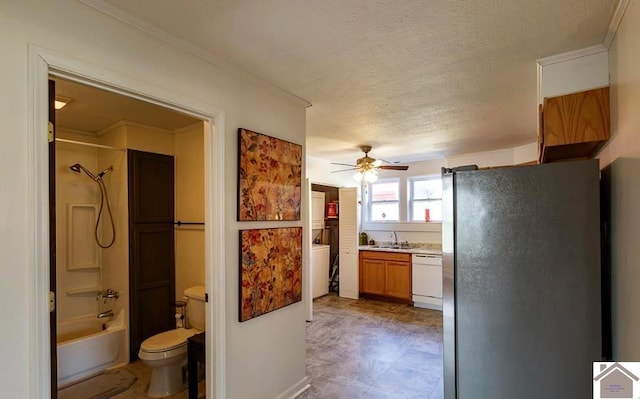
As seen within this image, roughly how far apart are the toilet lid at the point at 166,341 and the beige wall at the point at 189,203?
57cm

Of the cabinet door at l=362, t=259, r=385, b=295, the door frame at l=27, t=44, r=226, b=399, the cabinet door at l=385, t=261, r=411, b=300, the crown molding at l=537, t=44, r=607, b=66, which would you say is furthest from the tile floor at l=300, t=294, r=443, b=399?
the crown molding at l=537, t=44, r=607, b=66

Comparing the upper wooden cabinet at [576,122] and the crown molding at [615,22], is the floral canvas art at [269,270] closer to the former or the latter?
the upper wooden cabinet at [576,122]

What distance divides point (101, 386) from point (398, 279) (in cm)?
416

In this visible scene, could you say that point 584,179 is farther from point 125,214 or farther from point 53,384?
point 125,214

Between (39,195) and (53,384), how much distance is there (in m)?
0.87

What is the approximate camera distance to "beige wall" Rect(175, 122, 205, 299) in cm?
333

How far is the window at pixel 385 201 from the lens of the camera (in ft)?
19.9

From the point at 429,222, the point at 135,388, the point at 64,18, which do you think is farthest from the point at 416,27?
the point at 429,222

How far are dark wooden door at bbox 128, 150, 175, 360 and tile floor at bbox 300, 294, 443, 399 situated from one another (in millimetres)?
1731

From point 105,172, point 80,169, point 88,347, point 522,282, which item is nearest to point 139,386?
point 88,347

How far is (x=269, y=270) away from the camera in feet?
7.59

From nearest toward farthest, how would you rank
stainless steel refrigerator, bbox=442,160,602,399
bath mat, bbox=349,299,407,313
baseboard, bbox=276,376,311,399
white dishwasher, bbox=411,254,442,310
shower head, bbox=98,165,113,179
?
stainless steel refrigerator, bbox=442,160,602,399
baseboard, bbox=276,376,311,399
shower head, bbox=98,165,113,179
white dishwasher, bbox=411,254,442,310
bath mat, bbox=349,299,407,313

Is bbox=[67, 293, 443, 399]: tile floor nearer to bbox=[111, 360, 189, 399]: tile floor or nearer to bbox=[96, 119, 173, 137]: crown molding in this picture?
bbox=[111, 360, 189, 399]: tile floor

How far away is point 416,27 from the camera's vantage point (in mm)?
1635
